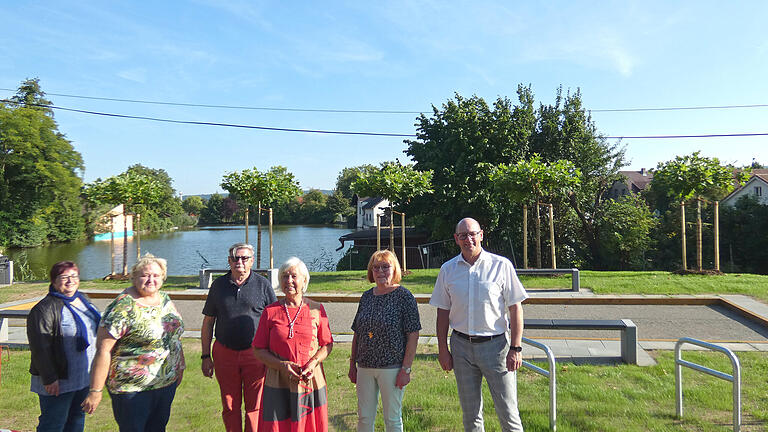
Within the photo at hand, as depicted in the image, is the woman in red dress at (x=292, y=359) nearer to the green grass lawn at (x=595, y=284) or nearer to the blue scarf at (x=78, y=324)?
the blue scarf at (x=78, y=324)

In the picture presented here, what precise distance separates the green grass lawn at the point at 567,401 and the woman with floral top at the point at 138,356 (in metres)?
1.19

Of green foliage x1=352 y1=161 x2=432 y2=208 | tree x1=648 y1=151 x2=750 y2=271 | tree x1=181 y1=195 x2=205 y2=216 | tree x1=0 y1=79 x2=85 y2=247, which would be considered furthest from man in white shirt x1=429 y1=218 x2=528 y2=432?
tree x1=181 y1=195 x2=205 y2=216

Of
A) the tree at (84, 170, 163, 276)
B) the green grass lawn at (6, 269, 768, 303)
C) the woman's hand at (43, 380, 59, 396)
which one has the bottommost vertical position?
the green grass lawn at (6, 269, 768, 303)

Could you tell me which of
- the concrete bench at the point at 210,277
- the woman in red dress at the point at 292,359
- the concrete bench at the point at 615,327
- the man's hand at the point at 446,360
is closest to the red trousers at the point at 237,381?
the woman in red dress at the point at 292,359

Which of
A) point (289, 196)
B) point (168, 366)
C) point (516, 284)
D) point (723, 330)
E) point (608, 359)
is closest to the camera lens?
point (168, 366)

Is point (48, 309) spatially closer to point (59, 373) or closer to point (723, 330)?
point (59, 373)

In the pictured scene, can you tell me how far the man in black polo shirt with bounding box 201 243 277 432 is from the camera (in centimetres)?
356

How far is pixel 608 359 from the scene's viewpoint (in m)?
5.88

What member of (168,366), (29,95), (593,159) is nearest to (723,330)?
(168,366)

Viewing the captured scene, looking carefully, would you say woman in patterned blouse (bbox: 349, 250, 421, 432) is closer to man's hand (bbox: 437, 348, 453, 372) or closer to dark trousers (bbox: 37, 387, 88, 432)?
man's hand (bbox: 437, 348, 453, 372)

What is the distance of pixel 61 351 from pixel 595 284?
1152cm

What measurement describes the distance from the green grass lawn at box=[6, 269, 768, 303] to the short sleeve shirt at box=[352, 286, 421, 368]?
26.5ft

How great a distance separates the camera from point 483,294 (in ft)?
10.8

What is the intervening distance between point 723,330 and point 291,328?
769 centimetres
